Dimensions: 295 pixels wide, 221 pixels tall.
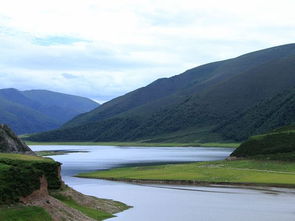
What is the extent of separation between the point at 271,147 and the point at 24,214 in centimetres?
11440

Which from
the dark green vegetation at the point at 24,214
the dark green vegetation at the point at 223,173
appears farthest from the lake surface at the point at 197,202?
the dark green vegetation at the point at 24,214

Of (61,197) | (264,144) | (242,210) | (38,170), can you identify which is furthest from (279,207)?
(264,144)

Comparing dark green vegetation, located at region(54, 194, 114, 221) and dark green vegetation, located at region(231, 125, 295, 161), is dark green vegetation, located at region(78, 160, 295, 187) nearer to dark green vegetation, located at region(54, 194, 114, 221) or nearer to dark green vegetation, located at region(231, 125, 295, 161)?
dark green vegetation, located at region(231, 125, 295, 161)

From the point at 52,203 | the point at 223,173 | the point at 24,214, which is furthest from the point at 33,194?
the point at 223,173

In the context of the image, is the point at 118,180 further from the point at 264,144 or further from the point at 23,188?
the point at 23,188

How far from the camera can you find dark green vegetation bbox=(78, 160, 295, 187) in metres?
107

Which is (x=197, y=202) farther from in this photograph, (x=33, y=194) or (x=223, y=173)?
(x=223, y=173)

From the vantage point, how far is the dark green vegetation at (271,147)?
145 metres

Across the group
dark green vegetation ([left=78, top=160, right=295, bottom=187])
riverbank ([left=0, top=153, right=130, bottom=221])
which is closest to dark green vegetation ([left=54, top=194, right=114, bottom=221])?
riverbank ([left=0, top=153, right=130, bottom=221])

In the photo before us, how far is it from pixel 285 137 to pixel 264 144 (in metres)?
6.97

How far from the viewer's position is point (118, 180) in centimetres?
11781

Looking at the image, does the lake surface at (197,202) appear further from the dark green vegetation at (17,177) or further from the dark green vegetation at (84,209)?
the dark green vegetation at (17,177)

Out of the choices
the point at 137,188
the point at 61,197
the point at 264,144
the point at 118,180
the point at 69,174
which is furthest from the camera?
the point at 264,144

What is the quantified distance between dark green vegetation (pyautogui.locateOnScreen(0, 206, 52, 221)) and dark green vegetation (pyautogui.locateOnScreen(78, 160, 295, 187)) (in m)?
59.9
